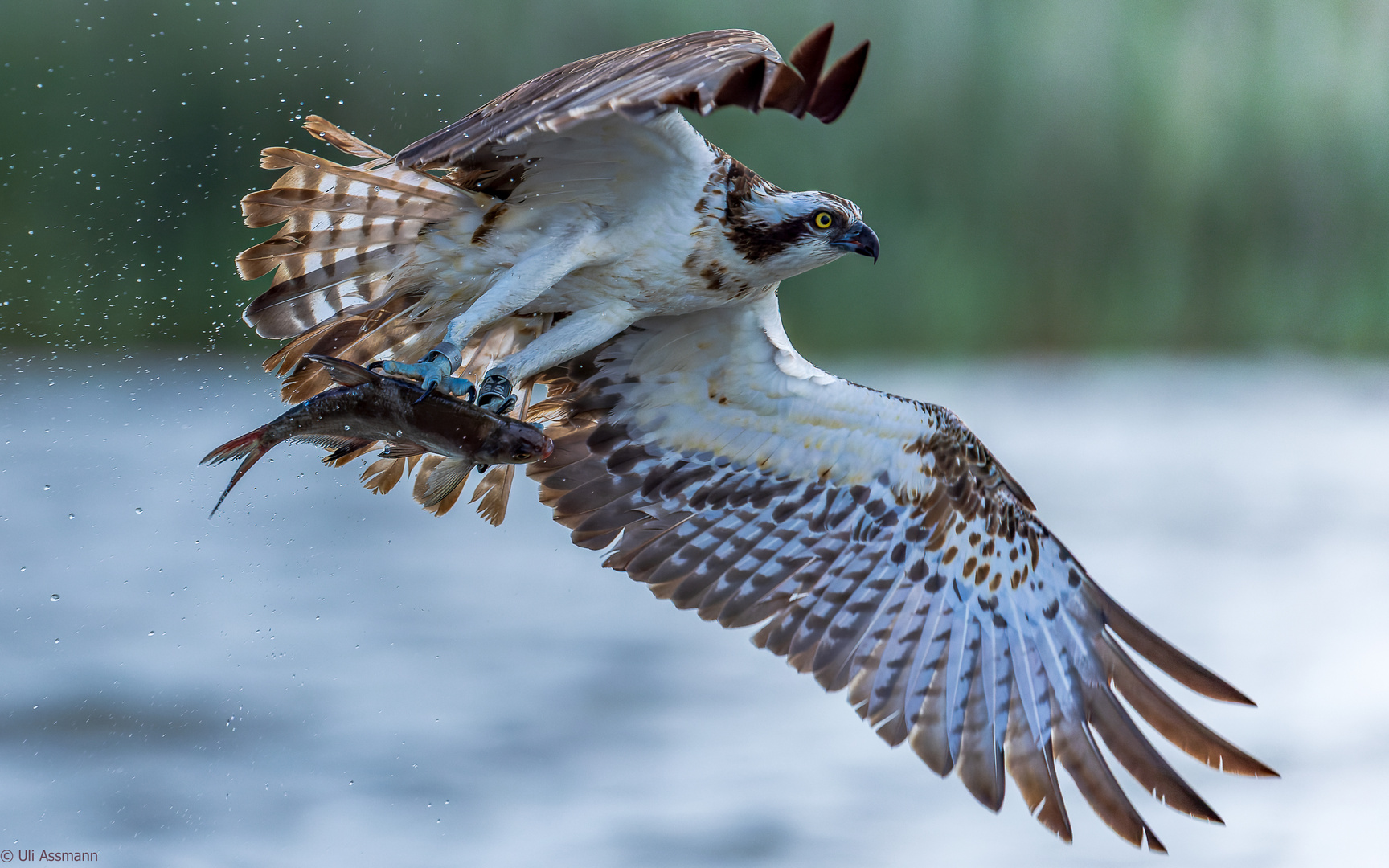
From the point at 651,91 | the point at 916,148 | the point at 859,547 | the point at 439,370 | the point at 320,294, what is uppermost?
the point at 651,91

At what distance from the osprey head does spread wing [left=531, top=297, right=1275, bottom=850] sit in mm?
521

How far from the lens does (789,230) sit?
4.23 meters

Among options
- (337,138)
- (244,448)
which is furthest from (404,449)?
(337,138)

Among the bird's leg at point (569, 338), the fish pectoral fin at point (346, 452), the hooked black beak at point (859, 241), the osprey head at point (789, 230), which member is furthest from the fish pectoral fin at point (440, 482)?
the hooked black beak at point (859, 241)

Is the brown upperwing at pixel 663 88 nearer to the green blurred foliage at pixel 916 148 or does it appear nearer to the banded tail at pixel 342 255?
the banded tail at pixel 342 255

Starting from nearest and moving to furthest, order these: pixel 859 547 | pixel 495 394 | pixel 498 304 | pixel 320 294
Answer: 1. pixel 498 304
2. pixel 495 394
3. pixel 320 294
4. pixel 859 547

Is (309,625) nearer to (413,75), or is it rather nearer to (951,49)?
(413,75)

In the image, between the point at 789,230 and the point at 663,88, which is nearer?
the point at 663,88

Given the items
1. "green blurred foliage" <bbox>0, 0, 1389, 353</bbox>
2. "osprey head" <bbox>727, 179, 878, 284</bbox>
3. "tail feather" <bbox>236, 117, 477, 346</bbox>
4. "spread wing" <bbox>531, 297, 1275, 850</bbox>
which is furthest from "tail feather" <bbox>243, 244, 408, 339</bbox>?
"green blurred foliage" <bbox>0, 0, 1389, 353</bbox>

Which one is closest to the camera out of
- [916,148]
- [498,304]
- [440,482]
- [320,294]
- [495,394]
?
[498,304]

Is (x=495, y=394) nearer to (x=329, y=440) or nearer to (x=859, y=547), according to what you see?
(x=329, y=440)

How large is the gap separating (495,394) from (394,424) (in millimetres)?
553

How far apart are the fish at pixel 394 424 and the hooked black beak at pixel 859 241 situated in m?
1.21

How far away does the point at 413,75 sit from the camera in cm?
1249
